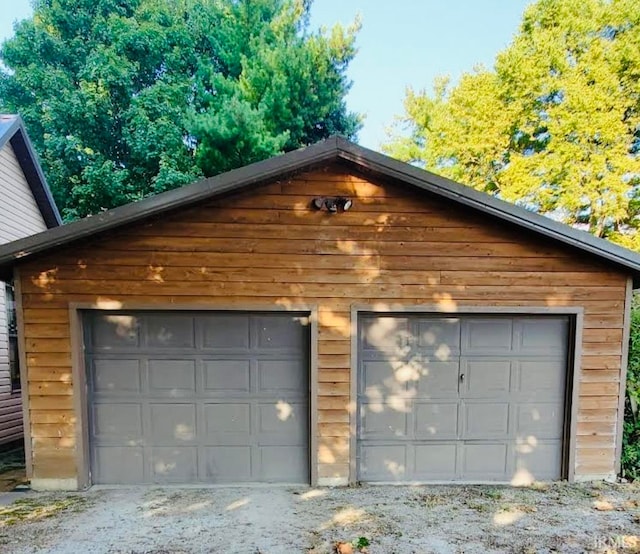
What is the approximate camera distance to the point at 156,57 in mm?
13938

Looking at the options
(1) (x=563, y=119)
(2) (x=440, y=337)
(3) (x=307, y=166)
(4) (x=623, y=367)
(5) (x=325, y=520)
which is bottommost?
(5) (x=325, y=520)

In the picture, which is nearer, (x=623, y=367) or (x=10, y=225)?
(x=623, y=367)

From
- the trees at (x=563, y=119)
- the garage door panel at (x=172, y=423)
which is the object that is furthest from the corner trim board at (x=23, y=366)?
the trees at (x=563, y=119)

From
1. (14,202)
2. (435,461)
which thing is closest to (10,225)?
(14,202)

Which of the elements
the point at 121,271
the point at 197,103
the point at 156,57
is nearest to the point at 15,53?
the point at 156,57

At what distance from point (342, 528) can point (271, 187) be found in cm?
327

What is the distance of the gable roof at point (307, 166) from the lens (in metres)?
3.86

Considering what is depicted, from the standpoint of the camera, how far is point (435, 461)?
4426 millimetres

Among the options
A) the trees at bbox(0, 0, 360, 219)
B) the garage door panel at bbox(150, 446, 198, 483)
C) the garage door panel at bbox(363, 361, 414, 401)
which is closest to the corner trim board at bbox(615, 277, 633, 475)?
the garage door panel at bbox(363, 361, 414, 401)

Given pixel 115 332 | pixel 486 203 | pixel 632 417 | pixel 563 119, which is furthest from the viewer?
pixel 563 119

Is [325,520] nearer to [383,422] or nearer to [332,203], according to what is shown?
[383,422]

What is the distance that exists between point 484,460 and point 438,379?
1.06m

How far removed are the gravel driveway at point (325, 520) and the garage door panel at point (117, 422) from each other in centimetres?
54

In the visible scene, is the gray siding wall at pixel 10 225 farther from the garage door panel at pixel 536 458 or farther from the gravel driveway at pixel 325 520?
the garage door panel at pixel 536 458
